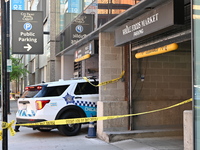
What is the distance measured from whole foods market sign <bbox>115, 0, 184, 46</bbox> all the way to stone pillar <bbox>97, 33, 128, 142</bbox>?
137 cm

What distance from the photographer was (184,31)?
24.0 feet

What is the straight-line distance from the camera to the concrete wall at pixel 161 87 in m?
10.8

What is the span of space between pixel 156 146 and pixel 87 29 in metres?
5.41

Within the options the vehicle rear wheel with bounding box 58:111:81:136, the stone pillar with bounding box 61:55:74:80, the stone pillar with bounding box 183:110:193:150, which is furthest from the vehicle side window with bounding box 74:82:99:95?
the stone pillar with bounding box 61:55:74:80

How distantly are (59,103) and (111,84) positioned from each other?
6.07 feet

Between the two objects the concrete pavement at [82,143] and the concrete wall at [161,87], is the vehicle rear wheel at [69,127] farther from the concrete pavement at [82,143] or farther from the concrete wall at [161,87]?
the concrete wall at [161,87]

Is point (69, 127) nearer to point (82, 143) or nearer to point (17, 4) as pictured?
point (82, 143)

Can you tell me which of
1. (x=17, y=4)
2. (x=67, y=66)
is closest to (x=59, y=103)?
(x=67, y=66)

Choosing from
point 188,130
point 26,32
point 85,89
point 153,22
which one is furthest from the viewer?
point 26,32

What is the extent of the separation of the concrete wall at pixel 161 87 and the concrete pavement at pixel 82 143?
0.94m

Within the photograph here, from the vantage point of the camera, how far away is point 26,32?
628 inches

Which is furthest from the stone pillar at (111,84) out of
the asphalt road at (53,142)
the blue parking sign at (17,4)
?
the blue parking sign at (17,4)

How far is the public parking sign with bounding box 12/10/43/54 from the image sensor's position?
625 inches

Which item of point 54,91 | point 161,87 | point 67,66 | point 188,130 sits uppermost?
point 67,66
